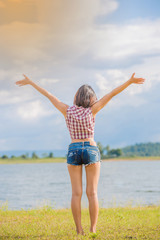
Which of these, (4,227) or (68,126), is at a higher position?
(68,126)

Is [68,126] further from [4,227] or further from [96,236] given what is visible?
[4,227]

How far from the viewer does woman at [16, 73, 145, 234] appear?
203 inches

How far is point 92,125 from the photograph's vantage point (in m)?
5.34

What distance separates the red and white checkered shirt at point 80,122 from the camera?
17.2 feet

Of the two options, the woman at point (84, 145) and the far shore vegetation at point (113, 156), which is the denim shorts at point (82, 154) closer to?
the woman at point (84, 145)

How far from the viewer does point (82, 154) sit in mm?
5086

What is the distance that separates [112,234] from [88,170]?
4.21ft

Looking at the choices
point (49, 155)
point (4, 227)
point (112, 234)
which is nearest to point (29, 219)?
point (4, 227)

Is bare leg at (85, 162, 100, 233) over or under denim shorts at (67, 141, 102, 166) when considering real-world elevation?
under

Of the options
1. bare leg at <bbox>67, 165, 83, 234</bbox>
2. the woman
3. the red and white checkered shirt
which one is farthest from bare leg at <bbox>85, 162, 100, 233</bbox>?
the red and white checkered shirt

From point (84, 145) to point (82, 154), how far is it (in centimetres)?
15

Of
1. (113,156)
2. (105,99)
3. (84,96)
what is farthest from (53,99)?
(113,156)

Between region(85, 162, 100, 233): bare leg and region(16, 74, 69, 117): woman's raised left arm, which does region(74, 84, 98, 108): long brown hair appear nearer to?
region(16, 74, 69, 117): woman's raised left arm

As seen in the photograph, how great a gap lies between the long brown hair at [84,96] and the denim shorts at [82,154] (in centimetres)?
65
